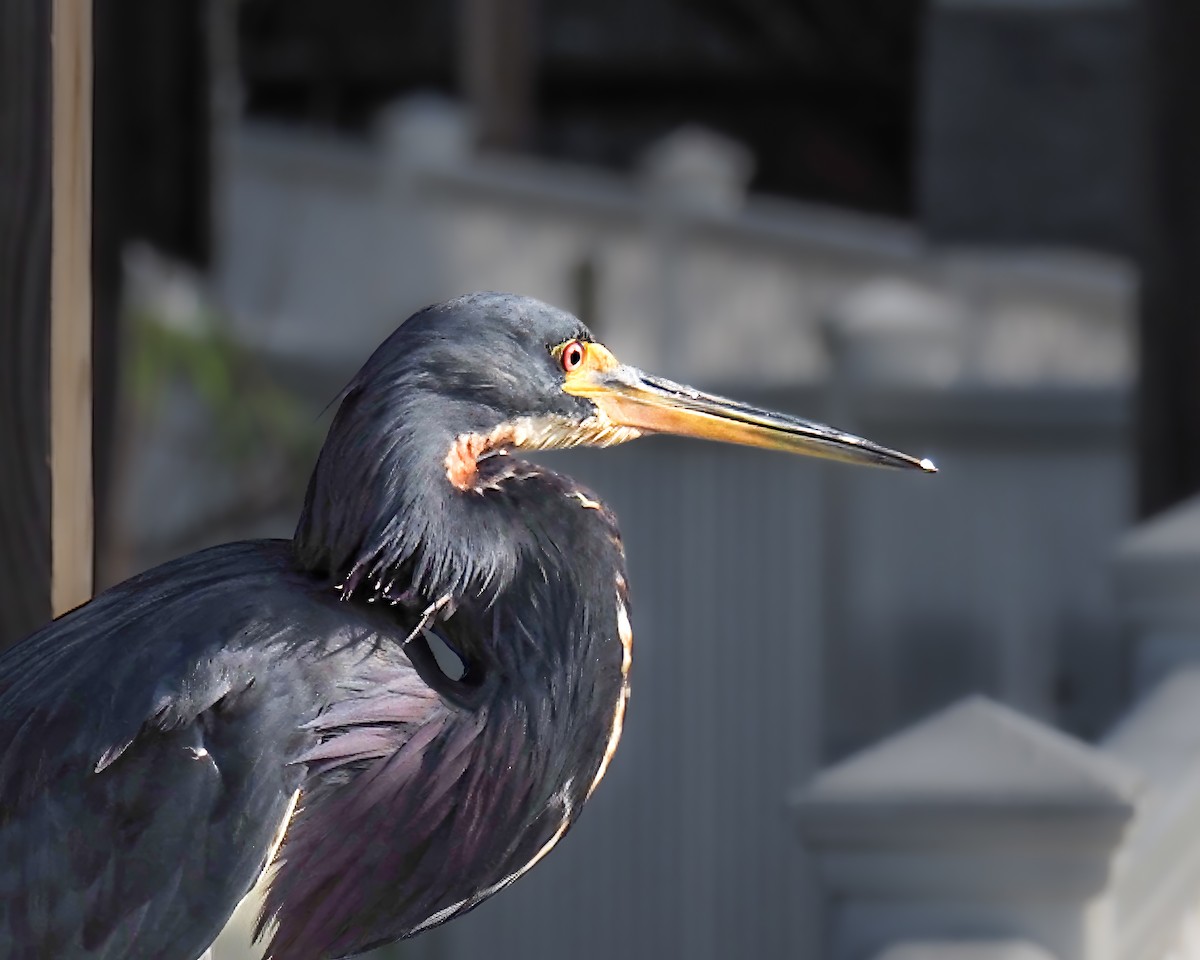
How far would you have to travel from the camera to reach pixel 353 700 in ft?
5.18

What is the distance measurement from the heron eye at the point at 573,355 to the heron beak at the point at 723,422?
5cm

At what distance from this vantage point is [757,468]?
16.4 feet

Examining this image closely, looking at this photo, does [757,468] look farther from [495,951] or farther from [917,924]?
[917,924]

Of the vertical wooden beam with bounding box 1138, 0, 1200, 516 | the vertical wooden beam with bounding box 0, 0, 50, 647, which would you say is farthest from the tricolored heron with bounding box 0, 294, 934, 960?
the vertical wooden beam with bounding box 1138, 0, 1200, 516

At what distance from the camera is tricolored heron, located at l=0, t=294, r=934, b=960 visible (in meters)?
1.54

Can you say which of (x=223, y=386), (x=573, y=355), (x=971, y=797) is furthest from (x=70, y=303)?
(x=223, y=386)

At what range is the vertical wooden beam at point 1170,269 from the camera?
13.8ft

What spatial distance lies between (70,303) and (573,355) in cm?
49

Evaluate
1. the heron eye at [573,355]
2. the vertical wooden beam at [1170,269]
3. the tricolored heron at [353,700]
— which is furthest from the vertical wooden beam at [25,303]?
the vertical wooden beam at [1170,269]

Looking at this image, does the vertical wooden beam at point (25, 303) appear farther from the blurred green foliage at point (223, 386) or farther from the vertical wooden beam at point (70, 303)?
the blurred green foliage at point (223, 386)

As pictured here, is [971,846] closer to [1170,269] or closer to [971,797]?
[971,797]

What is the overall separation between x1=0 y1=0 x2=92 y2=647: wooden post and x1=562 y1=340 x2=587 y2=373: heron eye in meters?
0.48

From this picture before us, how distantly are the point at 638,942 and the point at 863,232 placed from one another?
2804mm

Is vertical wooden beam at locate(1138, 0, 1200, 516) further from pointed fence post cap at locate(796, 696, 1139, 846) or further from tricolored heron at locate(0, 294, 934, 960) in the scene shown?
tricolored heron at locate(0, 294, 934, 960)
